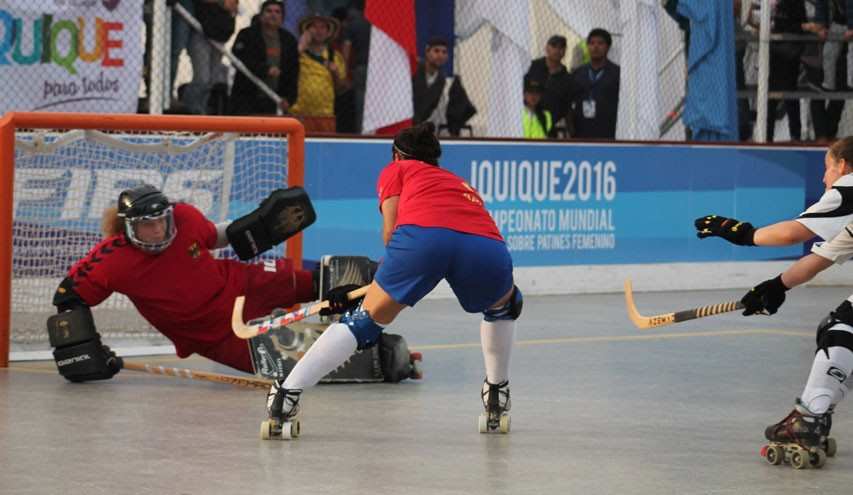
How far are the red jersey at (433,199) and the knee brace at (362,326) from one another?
1.31ft

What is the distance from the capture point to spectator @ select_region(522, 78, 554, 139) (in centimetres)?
1376

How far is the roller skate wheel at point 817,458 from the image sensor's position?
634 cm

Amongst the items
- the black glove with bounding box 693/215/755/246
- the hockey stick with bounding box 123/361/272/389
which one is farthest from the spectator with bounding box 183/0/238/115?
the black glove with bounding box 693/215/755/246

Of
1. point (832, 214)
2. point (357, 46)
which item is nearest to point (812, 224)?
point (832, 214)

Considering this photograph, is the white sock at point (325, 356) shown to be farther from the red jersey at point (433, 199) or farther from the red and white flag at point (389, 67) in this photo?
the red and white flag at point (389, 67)

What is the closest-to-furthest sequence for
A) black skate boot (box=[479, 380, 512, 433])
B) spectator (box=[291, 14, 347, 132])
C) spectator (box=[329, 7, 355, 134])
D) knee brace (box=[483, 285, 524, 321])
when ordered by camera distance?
knee brace (box=[483, 285, 524, 321]) < black skate boot (box=[479, 380, 512, 433]) < spectator (box=[291, 14, 347, 132]) < spectator (box=[329, 7, 355, 134])

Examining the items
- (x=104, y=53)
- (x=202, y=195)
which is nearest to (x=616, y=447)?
(x=202, y=195)

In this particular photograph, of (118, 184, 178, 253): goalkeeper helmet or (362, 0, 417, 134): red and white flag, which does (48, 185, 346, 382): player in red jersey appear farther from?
(362, 0, 417, 134): red and white flag

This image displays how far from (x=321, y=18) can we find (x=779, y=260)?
473 centimetres

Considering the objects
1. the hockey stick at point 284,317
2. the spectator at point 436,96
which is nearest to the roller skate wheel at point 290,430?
the hockey stick at point 284,317

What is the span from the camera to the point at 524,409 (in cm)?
780

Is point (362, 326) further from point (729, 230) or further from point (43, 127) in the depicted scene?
point (43, 127)

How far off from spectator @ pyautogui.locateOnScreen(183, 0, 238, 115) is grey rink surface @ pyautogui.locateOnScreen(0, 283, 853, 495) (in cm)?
274

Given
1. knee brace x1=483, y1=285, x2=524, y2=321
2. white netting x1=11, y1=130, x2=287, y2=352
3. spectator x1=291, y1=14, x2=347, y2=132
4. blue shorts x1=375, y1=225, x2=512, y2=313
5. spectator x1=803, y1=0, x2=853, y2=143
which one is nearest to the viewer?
blue shorts x1=375, y1=225, x2=512, y2=313
